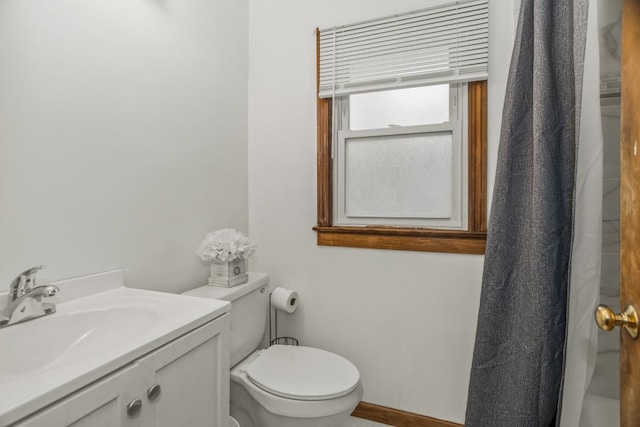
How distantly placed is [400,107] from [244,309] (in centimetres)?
124

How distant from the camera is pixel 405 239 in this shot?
63.7 inches

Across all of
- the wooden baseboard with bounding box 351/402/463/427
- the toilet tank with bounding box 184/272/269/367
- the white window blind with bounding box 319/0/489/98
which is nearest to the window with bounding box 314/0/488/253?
the white window blind with bounding box 319/0/489/98

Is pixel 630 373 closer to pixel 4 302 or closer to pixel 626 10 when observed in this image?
pixel 626 10

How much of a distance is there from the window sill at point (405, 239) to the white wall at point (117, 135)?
0.56m

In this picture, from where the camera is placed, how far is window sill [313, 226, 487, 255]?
1509 millimetres

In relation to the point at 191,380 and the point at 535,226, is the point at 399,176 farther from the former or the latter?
the point at 191,380

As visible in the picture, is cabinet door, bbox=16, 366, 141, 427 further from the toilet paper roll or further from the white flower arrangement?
the toilet paper roll

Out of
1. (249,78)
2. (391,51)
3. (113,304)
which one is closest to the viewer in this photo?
(113,304)

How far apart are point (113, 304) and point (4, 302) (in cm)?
25

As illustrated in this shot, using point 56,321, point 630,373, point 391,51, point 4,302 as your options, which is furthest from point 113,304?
point 391,51

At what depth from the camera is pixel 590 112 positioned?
77 cm

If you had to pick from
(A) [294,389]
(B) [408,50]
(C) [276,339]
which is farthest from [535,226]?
(C) [276,339]

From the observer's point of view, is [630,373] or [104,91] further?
[104,91]

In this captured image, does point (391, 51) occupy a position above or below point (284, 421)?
above
